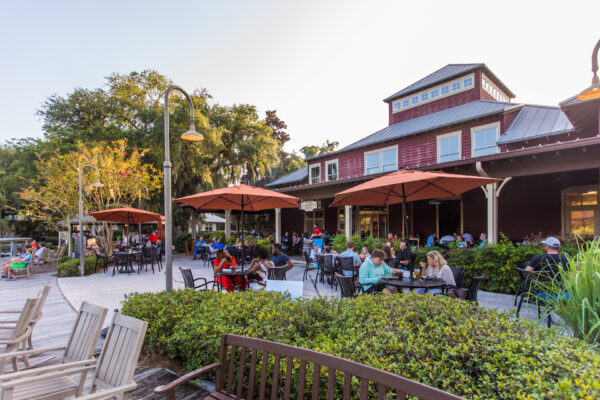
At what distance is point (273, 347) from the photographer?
1.97m

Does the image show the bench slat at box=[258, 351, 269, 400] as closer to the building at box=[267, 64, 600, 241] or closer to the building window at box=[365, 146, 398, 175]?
the building at box=[267, 64, 600, 241]

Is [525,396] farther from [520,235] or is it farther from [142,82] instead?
[142,82]

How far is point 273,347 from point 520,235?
1331 cm

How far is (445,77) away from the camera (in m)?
15.3

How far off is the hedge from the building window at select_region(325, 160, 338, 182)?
1490 cm

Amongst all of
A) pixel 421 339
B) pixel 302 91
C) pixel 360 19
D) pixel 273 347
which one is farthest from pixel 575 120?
pixel 273 347

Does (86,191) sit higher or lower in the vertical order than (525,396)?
higher

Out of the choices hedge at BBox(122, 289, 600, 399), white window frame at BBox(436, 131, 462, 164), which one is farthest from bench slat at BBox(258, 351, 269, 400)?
white window frame at BBox(436, 131, 462, 164)

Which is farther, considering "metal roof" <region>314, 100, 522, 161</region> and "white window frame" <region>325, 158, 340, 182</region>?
"white window frame" <region>325, 158, 340, 182</region>

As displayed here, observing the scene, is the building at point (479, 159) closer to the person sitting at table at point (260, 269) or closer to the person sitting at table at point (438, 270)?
the person sitting at table at point (438, 270)

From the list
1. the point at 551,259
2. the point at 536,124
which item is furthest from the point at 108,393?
the point at 536,124

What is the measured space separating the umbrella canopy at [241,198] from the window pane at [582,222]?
10.2m

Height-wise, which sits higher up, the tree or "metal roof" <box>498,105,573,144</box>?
"metal roof" <box>498,105,573,144</box>

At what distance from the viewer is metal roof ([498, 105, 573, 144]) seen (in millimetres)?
11188
